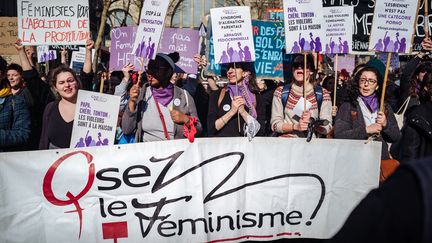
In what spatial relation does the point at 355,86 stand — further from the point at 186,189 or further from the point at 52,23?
the point at 52,23

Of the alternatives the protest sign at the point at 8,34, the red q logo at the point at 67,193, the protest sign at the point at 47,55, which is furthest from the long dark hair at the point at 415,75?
the protest sign at the point at 8,34

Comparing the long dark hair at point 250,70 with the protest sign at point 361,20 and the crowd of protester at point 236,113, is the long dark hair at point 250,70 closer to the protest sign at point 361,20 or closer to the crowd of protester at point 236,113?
the crowd of protester at point 236,113

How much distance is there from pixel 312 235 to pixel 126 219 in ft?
5.09

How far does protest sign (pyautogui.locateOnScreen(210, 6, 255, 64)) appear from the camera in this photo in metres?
5.41

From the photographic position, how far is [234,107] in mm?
5219

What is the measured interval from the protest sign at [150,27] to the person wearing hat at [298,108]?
1.32 m

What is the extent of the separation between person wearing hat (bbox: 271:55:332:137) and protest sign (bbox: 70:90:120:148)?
1540 millimetres

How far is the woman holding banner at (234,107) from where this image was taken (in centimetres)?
524

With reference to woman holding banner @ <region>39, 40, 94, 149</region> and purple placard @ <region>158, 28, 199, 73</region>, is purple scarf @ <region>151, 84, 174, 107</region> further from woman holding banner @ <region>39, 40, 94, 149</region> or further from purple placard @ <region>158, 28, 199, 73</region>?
purple placard @ <region>158, 28, 199, 73</region>

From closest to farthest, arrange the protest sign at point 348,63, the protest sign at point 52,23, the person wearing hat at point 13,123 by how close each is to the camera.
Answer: the person wearing hat at point 13,123, the protest sign at point 52,23, the protest sign at point 348,63

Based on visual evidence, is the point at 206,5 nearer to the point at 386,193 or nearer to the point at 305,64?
the point at 305,64

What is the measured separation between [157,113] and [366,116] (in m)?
1.95

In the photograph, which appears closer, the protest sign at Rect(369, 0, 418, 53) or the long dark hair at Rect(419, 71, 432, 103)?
the long dark hair at Rect(419, 71, 432, 103)

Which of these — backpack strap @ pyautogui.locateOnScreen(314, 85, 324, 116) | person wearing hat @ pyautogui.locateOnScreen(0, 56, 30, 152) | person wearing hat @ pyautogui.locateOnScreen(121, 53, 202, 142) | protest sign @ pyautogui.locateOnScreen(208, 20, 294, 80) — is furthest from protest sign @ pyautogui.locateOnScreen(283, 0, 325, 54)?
person wearing hat @ pyautogui.locateOnScreen(0, 56, 30, 152)
